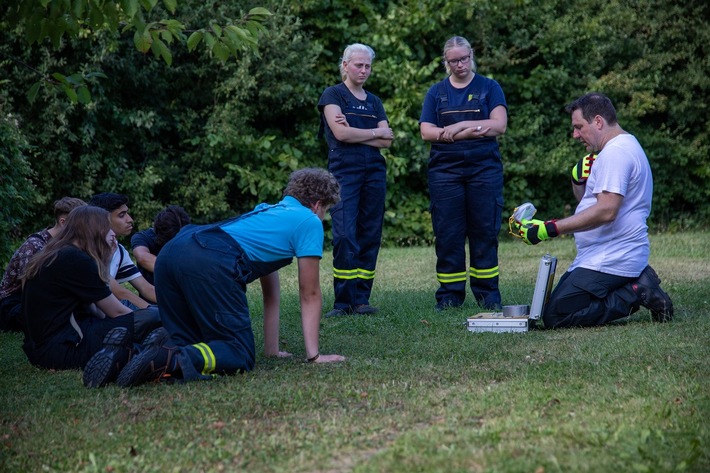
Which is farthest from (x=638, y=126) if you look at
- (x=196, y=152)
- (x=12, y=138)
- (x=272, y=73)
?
(x=12, y=138)

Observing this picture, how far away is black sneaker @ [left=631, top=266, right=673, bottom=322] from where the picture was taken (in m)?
6.91

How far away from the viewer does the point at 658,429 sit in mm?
3967

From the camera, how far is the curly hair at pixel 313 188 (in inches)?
227

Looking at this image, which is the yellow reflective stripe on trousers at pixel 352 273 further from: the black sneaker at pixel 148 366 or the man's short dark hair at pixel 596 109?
the black sneaker at pixel 148 366

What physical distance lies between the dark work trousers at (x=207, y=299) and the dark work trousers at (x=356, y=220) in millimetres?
2487

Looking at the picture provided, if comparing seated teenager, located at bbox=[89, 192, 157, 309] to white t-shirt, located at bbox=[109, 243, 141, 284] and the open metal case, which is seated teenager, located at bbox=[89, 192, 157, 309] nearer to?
white t-shirt, located at bbox=[109, 243, 141, 284]

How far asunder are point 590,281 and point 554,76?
10285 millimetres

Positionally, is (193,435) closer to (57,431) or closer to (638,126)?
(57,431)

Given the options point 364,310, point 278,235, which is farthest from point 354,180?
point 278,235

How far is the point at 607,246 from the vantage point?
6.95 m

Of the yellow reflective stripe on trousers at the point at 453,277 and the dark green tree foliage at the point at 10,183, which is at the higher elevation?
the dark green tree foliage at the point at 10,183

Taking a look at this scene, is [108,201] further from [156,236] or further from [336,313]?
[336,313]

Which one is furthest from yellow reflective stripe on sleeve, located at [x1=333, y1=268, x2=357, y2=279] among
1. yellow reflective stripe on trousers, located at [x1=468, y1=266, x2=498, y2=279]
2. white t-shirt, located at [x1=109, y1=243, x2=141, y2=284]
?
white t-shirt, located at [x1=109, y1=243, x2=141, y2=284]

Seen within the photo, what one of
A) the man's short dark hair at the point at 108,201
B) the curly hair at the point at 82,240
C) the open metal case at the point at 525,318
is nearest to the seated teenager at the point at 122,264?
the man's short dark hair at the point at 108,201
